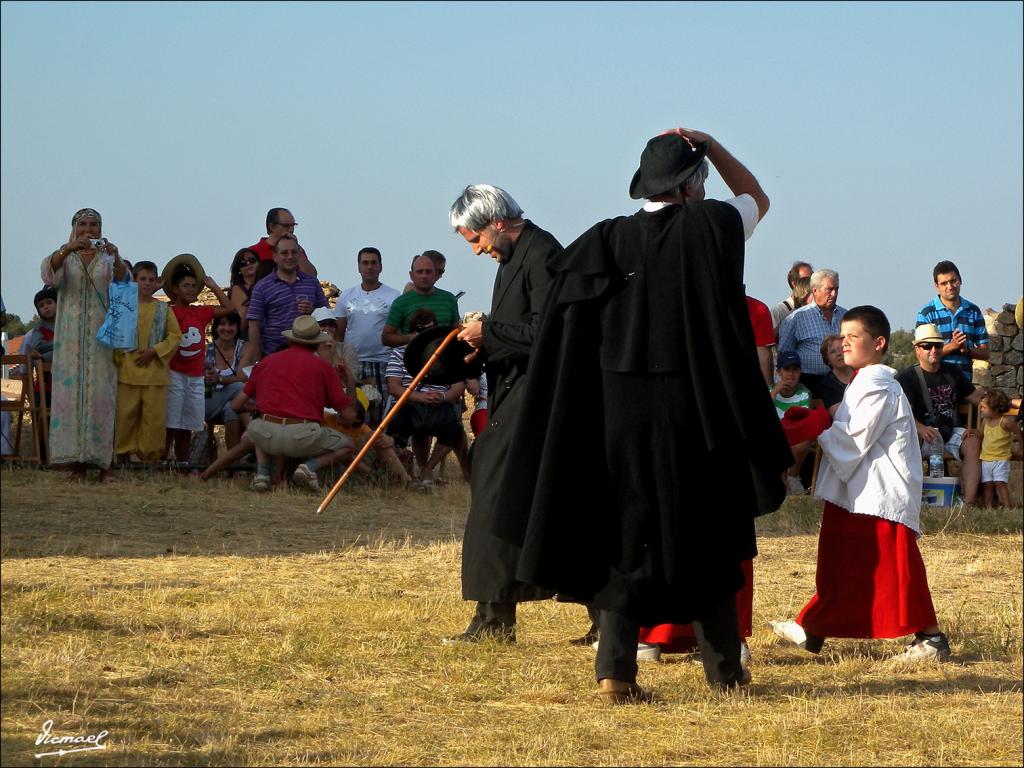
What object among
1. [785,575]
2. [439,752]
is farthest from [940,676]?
[785,575]

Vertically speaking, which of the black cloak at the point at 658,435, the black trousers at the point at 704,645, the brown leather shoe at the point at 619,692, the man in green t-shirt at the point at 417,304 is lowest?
the brown leather shoe at the point at 619,692

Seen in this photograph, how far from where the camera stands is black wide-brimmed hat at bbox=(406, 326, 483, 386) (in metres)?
6.19

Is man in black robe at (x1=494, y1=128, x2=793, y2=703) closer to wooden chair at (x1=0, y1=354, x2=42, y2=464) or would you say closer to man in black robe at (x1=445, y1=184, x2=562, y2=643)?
man in black robe at (x1=445, y1=184, x2=562, y2=643)

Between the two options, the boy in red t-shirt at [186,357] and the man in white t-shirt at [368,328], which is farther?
the man in white t-shirt at [368,328]

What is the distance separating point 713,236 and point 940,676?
1991 millimetres

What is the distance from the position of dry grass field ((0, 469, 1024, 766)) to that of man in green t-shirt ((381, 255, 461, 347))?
128 inches

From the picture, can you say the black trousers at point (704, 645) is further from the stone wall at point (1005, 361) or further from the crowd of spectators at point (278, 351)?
the stone wall at point (1005, 361)

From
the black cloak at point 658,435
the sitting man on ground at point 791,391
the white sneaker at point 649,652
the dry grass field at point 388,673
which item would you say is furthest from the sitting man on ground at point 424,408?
the black cloak at point 658,435

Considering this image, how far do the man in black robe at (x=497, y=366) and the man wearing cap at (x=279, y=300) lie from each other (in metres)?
6.32

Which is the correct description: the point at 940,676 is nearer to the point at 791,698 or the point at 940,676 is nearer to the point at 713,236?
the point at 791,698

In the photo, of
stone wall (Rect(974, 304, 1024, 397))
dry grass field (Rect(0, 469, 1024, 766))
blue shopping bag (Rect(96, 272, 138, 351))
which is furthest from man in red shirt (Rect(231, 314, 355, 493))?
stone wall (Rect(974, 304, 1024, 397))

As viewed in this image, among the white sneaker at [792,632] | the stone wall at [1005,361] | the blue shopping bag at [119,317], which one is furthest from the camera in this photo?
the stone wall at [1005,361]

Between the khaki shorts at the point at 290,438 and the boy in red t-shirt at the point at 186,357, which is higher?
the boy in red t-shirt at the point at 186,357

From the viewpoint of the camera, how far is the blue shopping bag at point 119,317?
37.1ft
